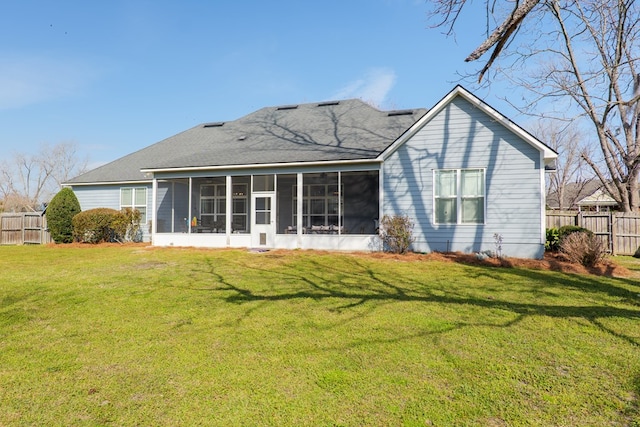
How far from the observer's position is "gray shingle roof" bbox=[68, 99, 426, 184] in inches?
576

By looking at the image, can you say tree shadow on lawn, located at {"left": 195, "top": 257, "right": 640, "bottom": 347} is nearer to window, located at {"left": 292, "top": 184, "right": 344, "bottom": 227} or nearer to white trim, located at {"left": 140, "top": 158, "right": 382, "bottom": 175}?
white trim, located at {"left": 140, "top": 158, "right": 382, "bottom": 175}

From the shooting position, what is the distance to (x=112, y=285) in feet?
24.8

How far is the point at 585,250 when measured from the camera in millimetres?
10000

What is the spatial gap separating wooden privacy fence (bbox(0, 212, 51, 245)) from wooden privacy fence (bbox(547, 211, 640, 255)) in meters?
25.1

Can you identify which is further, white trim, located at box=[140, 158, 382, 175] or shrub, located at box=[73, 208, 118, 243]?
shrub, located at box=[73, 208, 118, 243]

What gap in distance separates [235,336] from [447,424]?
2.74 meters

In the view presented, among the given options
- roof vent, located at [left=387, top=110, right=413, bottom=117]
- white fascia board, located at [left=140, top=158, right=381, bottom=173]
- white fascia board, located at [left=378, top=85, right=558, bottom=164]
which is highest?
roof vent, located at [left=387, top=110, right=413, bottom=117]

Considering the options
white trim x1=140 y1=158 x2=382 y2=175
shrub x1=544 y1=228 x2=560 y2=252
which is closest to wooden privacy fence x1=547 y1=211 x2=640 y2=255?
shrub x1=544 y1=228 x2=560 y2=252

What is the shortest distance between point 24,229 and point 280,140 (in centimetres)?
1435

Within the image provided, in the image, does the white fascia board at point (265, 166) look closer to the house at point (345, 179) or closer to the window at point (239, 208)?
the house at point (345, 179)

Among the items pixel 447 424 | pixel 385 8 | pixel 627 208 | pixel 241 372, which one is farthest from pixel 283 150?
pixel 627 208

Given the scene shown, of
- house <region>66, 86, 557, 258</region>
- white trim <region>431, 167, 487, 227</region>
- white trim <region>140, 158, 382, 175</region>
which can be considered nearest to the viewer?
house <region>66, 86, 557, 258</region>

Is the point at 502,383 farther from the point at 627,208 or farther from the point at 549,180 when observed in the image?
the point at 549,180

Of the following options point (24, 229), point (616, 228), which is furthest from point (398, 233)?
point (24, 229)
